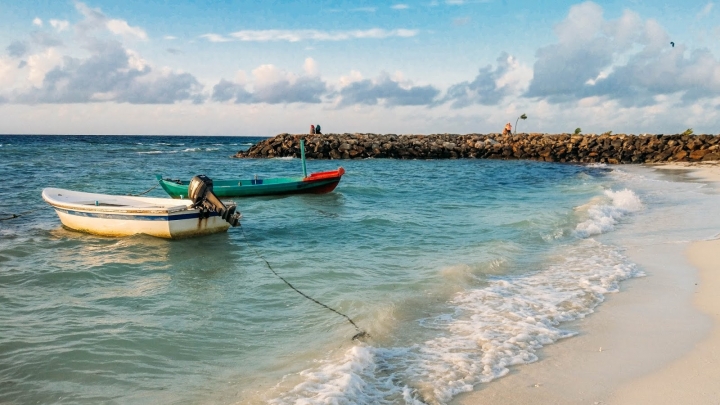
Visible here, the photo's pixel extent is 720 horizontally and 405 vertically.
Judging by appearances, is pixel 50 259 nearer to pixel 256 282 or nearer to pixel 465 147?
pixel 256 282

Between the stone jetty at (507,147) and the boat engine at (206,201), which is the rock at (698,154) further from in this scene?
the boat engine at (206,201)

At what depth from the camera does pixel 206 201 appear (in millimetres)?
12352

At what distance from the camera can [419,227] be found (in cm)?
1439

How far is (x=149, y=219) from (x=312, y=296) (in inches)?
221

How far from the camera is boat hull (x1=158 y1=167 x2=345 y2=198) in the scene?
1909cm

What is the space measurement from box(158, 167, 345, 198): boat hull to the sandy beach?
13.7 m

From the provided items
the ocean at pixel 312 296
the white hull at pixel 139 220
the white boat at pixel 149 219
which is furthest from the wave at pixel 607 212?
the white hull at pixel 139 220

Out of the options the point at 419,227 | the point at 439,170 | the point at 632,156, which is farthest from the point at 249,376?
the point at 632,156

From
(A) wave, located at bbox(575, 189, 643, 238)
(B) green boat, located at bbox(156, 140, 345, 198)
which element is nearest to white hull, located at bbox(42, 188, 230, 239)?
(B) green boat, located at bbox(156, 140, 345, 198)

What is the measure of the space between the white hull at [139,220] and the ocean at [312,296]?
0.81 feet

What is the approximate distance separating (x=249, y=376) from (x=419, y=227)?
9359mm

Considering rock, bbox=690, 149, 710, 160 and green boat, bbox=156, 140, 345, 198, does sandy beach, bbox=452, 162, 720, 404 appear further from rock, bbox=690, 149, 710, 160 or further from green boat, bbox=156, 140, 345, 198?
rock, bbox=690, 149, 710, 160

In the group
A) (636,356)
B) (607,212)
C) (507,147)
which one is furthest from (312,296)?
(507,147)

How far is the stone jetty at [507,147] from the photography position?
3991 cm
